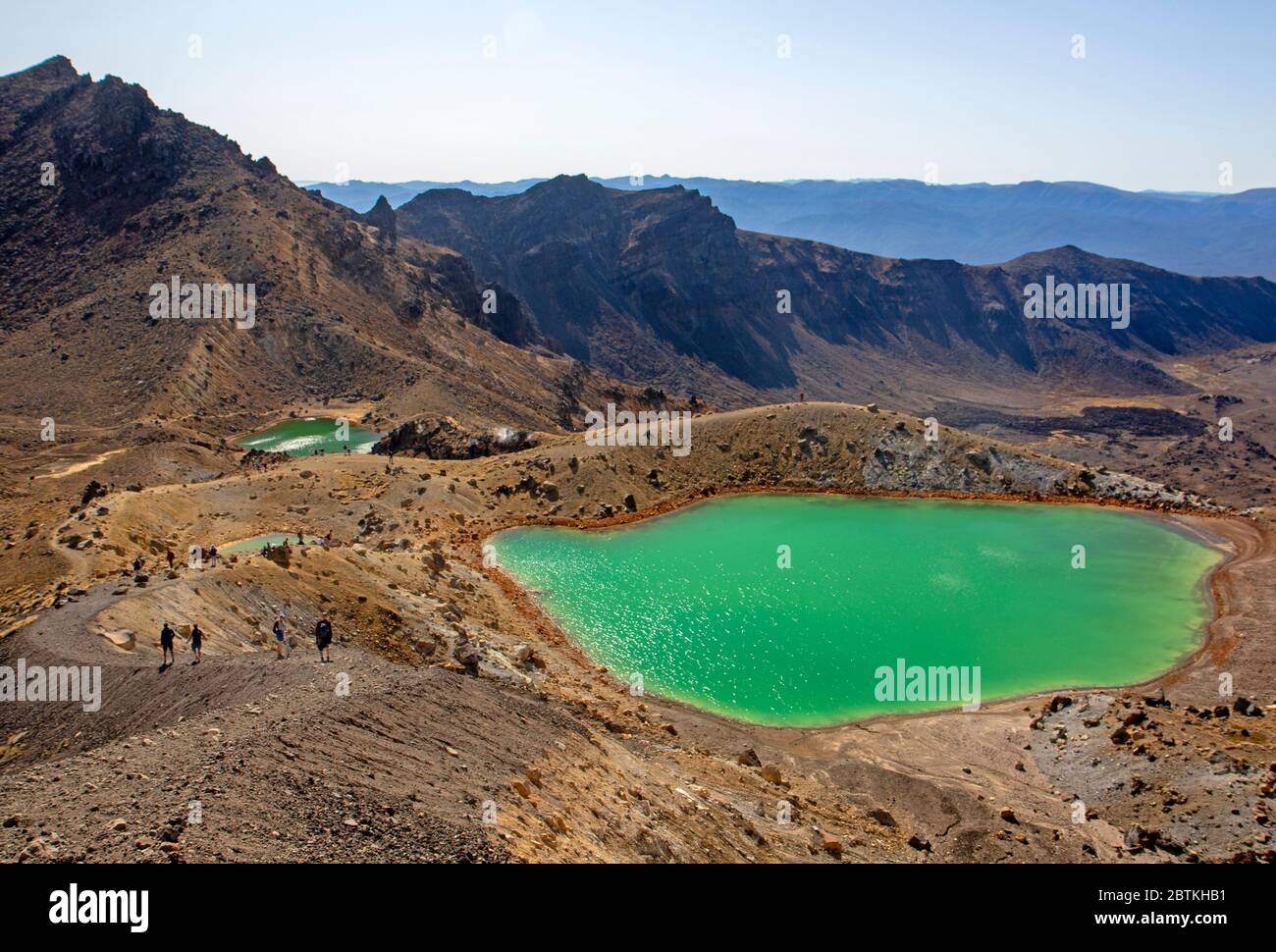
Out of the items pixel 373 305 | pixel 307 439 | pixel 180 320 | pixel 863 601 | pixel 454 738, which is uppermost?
pixel 373 305

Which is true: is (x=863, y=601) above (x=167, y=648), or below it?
below

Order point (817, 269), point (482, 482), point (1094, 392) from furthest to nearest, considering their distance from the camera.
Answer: point (817, 269)
point (1094, 392)
point (482, 482)

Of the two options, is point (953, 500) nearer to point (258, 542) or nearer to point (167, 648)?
point (258, 542)

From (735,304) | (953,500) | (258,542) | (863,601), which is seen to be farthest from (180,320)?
(735,304)
